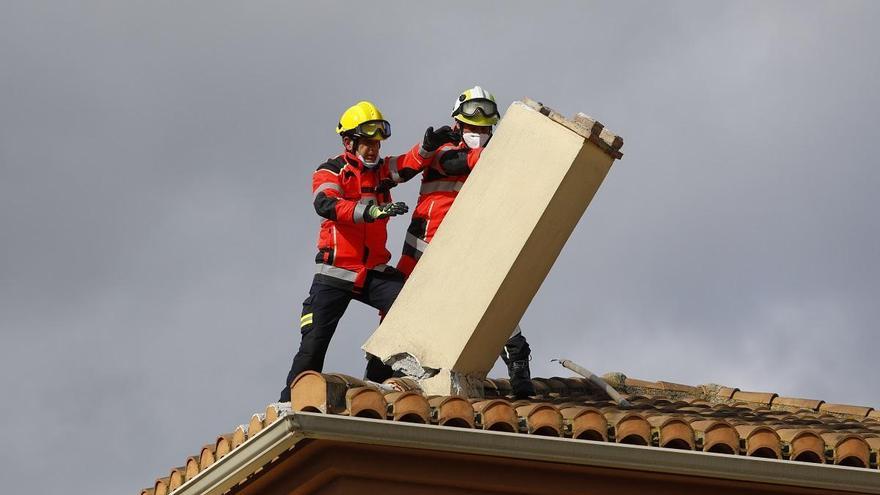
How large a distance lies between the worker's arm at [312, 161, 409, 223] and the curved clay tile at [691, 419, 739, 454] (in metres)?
2.81

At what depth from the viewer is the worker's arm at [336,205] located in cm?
1130

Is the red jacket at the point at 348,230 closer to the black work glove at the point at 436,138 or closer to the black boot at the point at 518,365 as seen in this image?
the black work glove at the point at 436,138

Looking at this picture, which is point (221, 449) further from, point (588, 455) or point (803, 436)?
point (803, 436)

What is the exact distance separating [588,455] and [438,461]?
2.55 feet

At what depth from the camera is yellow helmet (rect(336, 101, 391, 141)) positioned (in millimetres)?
11992

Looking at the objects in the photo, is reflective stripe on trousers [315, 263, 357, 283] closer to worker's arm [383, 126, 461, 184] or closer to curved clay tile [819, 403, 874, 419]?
worker's arm [383, 126, 461, 184]

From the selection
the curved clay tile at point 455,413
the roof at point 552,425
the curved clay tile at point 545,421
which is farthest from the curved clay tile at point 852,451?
the curved clay tile at point 455,413

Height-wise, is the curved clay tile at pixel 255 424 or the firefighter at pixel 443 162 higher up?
the firefighter at pixel 443 162

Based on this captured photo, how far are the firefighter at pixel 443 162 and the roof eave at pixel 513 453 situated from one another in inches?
122

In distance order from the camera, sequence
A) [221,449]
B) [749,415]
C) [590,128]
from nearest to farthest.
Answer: [221,449] → [590,128] → [749,415]

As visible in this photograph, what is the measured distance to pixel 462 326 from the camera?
1069cm

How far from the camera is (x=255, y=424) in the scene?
9.34m

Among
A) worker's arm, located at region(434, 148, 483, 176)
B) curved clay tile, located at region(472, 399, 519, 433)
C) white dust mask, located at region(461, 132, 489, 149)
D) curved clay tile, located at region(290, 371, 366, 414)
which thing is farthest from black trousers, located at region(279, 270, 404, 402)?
curved clay tile, located at region(290, 371, 366, 414)

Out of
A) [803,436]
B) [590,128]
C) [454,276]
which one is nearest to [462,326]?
[454,276]
